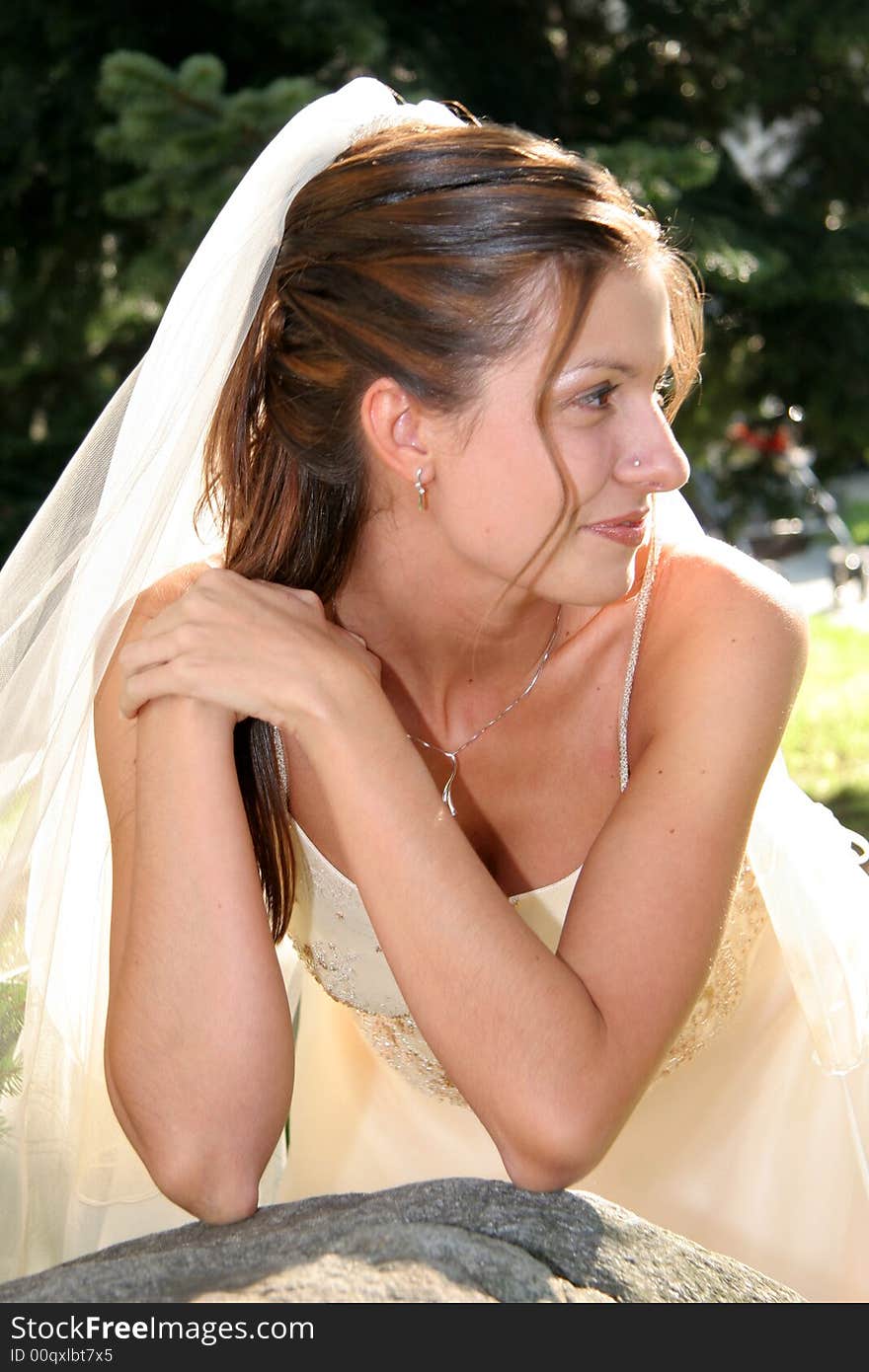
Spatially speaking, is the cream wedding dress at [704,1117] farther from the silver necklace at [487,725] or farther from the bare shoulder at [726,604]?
the silver necklace at [487,725]

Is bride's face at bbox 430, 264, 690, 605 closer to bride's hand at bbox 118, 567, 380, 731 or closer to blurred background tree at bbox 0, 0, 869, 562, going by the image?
bride's hand at bbox 118, 567, 380, 731

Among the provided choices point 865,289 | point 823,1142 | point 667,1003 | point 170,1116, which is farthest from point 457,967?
point 865,289

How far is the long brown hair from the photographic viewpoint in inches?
70.9

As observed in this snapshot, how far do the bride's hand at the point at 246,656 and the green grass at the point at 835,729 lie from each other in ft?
10.5

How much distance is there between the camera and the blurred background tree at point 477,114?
3312mm

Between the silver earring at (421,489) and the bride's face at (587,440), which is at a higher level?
the bride's face at (587,440)

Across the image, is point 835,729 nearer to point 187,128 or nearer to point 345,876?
point 187,128

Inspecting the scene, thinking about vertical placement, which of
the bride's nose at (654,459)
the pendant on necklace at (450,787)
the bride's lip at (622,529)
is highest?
the bride's nose at (654,459)

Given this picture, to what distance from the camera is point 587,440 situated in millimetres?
1787

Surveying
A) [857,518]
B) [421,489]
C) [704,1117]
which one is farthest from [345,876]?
[857,518]

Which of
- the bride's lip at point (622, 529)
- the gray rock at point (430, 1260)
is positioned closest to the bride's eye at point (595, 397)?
the bride's lip at point (622, 529)

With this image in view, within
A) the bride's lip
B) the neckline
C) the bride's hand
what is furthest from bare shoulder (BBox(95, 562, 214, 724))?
the bride's lip

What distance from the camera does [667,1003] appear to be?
1.68 metres

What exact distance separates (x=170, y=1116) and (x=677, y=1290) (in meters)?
0.64
